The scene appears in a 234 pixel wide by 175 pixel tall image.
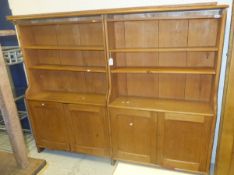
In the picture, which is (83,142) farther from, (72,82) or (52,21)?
(52,21)

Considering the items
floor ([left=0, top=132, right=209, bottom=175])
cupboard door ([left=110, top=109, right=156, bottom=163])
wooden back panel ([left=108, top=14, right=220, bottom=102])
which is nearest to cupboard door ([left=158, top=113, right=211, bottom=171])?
cupboard door ([left=110, top=109, right=156, bottom=163])

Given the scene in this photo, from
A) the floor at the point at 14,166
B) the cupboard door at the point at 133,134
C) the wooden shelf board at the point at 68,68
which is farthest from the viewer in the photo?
the wooden shelf board at the point at 68,68

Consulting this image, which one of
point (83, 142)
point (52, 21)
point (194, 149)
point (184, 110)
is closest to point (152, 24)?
point (184, 110)

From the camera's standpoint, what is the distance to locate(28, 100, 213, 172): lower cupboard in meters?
1.98

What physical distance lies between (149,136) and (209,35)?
1156 mm

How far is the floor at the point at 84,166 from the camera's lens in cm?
228

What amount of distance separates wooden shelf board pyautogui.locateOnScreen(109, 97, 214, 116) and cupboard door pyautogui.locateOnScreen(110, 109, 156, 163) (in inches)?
2.3

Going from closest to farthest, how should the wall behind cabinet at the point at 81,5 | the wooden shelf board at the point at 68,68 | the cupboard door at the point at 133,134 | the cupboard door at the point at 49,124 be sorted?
the wall behind cabinet at the point at 81,5
the cupboard door at the point at 133,134
the wooden shelf board at the point at 68,68
the cupboard door at the point at 49,124

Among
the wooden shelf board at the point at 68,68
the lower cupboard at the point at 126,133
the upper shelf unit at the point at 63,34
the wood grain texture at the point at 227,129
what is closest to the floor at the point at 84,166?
the lower cupboard at the point at 126,133

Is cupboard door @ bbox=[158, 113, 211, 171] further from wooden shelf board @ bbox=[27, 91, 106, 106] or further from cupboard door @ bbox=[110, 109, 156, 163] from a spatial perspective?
wooden shelf board @ bbox=[27, 91, 106, 106]

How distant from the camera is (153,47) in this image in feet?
6.97

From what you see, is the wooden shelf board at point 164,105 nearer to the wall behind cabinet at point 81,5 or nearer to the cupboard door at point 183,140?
the cupboard door at point 183,140

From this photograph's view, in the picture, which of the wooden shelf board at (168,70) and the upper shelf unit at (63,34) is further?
the upper shelf unit at (63,34)

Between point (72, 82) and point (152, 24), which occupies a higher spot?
point (152, 24)
